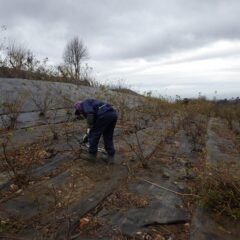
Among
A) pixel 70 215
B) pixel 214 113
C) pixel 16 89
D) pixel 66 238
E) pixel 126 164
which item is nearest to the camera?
pixel 66 238

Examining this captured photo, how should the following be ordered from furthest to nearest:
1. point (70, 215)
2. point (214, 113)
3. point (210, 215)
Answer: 1. point (214, 113)
2. point (210, 215)
3. point (70, 215)

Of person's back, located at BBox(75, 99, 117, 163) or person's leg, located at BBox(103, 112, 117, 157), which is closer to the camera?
person's back, located at BBox(75, 99, 117, 163)

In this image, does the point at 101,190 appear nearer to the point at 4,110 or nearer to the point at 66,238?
the point at 66,238

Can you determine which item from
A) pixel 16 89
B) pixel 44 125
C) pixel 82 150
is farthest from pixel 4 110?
pixel 82 150

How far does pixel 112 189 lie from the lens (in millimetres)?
4797

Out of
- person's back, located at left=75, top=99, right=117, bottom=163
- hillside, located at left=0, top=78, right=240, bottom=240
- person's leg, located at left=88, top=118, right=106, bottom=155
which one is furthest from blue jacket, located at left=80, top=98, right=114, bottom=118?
hillside, located at left=0, top=78, right=240, bottom=240

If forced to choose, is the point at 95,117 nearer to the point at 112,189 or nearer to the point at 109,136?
the point at 109,136

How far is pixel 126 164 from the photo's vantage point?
6.06 meters

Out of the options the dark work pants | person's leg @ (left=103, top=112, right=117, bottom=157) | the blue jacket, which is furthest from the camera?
person's leg @ (left=103, top=112, right=117, bottom=157)

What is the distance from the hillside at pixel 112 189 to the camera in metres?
3.72

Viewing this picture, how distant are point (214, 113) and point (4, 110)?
13452 mm

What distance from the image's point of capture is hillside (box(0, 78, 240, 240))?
147 inches

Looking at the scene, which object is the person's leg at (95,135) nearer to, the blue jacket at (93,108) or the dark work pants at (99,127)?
the dark work pants at (99,127)

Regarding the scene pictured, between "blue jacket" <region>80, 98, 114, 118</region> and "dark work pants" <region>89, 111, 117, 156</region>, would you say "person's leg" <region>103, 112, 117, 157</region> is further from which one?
"blue jacket" <region>80, 98, 114, 118</region>
